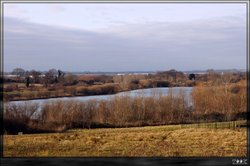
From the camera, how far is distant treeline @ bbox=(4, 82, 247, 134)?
2548 centimetres

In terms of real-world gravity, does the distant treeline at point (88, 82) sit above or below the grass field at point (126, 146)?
above

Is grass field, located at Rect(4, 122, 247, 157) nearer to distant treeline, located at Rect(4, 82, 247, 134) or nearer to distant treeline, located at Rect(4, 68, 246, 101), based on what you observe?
distant treeline, located at Rect(4, 82, 247, 134)

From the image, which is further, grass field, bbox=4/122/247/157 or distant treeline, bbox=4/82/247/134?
distant treeline, bbox=4/82/247/134

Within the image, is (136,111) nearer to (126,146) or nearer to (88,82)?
(88,82)

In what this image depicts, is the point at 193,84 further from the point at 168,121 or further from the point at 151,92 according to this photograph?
the point at 168,121

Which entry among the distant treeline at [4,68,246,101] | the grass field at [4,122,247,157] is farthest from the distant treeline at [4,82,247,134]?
the grass field at [4,122,247,157]

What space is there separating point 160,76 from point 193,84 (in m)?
4.09

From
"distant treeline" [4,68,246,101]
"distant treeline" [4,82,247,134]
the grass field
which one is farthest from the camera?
"distant treeline" [4,68,246,101]

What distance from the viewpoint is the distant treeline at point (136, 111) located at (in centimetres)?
2548

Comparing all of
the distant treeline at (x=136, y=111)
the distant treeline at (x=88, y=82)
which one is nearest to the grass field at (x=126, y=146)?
the distant treeline at (x=136, y=111)

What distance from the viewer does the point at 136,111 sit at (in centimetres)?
3066

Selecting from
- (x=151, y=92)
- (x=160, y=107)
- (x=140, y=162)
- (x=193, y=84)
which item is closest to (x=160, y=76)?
(x=193, y=84)

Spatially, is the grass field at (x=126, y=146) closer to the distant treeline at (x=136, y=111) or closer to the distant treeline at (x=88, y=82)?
the distant treeline at (x=136, y=111)

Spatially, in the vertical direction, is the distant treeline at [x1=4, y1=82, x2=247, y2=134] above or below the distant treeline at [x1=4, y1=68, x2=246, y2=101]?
below
